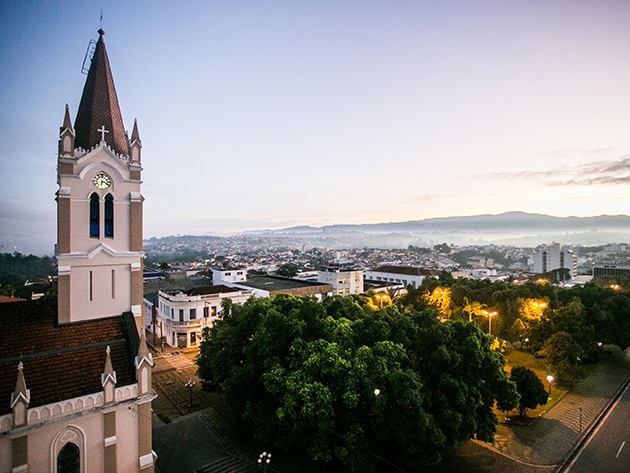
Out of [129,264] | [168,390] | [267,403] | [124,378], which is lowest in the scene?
[168,390]

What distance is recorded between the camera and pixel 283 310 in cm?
2302

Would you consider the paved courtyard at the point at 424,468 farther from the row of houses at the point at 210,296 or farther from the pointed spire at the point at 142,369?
the row of houses at the point at 210,296

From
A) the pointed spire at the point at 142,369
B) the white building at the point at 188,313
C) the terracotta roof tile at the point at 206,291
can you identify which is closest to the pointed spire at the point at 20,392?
the pointed spire at the point at 142,369

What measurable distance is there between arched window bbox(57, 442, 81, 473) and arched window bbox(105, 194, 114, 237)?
327 inches

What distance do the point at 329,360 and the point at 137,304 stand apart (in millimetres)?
9590

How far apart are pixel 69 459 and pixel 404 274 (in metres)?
68.4

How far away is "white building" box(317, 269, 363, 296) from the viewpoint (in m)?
57.3

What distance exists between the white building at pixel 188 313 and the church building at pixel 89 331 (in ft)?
74.3

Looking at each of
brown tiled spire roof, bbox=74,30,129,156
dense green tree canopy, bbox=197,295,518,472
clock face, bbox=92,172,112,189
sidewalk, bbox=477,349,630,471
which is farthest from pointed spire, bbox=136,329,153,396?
sidewalk, bbox=477,349,630,471

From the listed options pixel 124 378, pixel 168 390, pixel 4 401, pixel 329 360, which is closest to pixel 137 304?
pixel 124 378

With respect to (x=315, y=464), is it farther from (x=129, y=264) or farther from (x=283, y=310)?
(x=129, y=264)

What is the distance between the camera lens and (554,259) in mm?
127312

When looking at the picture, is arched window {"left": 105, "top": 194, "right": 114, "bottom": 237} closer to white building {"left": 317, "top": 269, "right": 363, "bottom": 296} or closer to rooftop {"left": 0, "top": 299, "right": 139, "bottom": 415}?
rooftop {"left": 0, "top": 299, "right": 139, "bottom": 415}

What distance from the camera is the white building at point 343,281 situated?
5728cm
